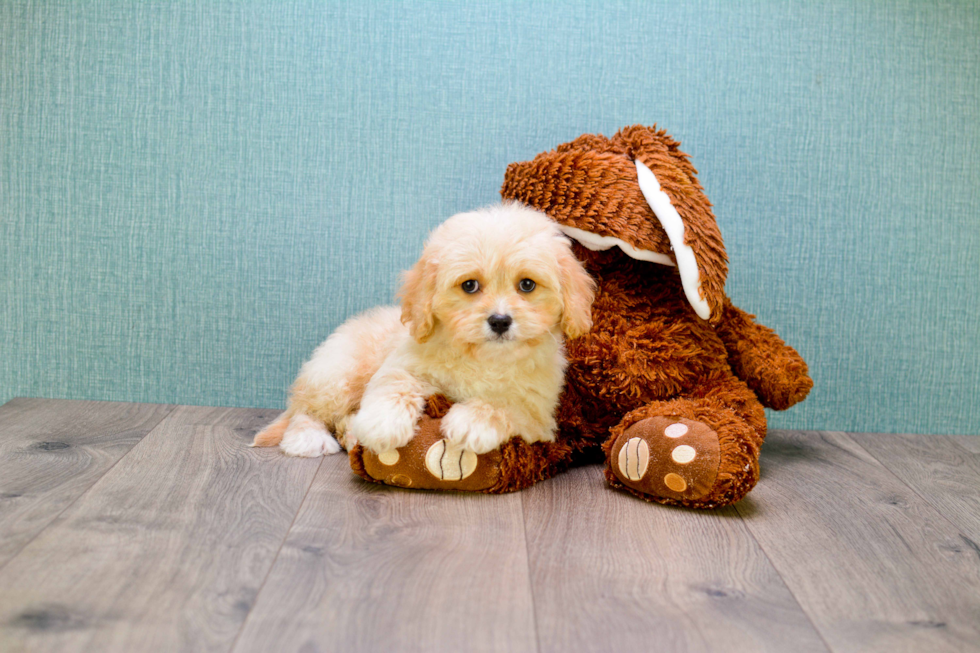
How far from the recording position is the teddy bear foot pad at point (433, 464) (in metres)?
1.68

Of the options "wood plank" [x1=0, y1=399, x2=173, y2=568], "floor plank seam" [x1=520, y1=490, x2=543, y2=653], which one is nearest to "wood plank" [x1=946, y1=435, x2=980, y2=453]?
"floor plank seam" [x1=520, y1=490, x2=543, y2=653]

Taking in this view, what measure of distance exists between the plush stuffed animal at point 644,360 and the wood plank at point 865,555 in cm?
15

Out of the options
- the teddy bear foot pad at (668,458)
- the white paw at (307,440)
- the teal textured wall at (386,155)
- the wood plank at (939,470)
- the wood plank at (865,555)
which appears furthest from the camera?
the teal textured wall at (386,155)

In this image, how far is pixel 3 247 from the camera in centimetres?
233

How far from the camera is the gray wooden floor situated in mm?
1188

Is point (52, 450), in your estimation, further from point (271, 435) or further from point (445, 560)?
point (445, 560)

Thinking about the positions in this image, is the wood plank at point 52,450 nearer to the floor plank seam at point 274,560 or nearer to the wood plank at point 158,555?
the wood plank at point 158,555

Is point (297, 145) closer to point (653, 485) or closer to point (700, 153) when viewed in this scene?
point (700, 153)

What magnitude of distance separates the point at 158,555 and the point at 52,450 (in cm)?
75

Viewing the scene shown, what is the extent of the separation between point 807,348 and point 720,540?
1.03m

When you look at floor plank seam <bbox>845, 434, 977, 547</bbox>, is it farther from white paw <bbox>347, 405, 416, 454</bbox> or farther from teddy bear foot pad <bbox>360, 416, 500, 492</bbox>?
white paw <bbox>347, 405, 416, 454</bbox>

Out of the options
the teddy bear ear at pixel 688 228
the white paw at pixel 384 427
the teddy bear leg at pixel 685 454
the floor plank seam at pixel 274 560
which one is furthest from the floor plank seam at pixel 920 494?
the floor plank seam at pixel 274 560

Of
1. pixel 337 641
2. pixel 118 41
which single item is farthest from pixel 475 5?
pixel 337 641

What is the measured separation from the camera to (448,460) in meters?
1.68
